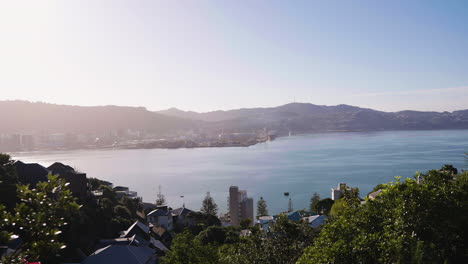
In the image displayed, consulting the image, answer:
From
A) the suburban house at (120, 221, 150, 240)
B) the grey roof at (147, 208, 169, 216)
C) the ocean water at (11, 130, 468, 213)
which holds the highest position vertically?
the suburban house at (120, 221, 150, 240)

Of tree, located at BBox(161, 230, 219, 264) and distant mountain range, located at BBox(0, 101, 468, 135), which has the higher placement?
distant mountain range, located at BBox(0, 101, 468, 135)

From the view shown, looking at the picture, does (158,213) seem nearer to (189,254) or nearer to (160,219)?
(160,219)

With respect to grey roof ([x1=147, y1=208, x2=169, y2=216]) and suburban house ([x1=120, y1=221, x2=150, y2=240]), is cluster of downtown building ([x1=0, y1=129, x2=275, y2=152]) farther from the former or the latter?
suburban house ([x1=120, y1=221, x2=150, y2=240])

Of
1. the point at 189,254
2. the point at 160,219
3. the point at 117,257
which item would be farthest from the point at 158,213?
the point at 189,254

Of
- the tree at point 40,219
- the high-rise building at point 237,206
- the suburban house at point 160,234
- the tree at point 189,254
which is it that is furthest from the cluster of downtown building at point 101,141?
the tree at point 40,219

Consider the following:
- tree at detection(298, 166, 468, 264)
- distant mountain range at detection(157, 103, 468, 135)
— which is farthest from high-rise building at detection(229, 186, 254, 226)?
distant mountain range at detection(157, 103, 468, 135)
